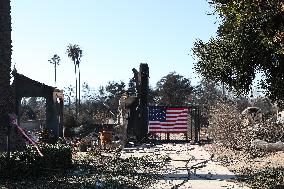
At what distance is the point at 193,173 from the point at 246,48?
4.33 metres

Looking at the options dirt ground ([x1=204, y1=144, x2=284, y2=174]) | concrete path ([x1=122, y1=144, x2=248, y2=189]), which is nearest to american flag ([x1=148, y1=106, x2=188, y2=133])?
concrete path ([x1=122, y1=144, x2=248, y2=189])

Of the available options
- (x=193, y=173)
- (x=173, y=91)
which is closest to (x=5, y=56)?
(x=193, y=173)

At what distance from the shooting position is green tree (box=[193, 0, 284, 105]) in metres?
9.94

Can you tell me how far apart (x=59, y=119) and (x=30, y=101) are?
72959mm

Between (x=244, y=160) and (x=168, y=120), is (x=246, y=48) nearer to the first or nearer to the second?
(x=244, y=160)

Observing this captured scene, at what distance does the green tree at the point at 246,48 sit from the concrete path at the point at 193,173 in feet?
8.63

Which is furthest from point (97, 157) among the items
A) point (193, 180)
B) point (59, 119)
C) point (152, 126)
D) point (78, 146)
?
point (59, 119)

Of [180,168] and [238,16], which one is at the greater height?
[238,16]

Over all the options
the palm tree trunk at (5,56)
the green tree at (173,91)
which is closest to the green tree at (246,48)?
the palm tree trunk at (5,56)

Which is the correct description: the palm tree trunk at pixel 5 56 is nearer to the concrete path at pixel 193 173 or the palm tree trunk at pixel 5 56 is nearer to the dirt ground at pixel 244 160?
the concrete path at pixel 193 173

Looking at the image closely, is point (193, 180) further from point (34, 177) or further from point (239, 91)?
point (34, 177)

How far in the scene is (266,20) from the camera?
33.8 ft

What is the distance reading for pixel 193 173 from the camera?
1334cm

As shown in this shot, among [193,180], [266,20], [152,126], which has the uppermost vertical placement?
[266,20]
